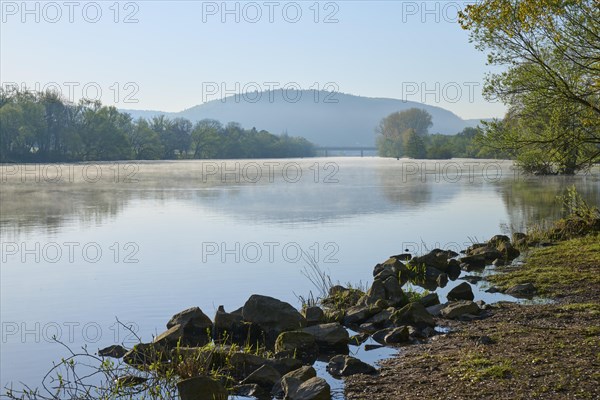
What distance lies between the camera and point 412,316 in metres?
14.4

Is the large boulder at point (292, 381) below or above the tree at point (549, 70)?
below

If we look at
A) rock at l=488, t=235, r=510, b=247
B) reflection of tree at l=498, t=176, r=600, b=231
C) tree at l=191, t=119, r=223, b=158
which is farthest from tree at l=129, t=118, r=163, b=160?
rock at l=488, t=235, r=510, b=247

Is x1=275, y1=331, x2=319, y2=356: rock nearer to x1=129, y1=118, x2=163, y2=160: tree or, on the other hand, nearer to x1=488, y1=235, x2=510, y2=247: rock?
x1=488, y1=235, x2=510, y2=247: rock

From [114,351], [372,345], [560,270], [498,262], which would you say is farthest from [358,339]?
[498,262]

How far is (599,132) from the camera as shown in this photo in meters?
22.3

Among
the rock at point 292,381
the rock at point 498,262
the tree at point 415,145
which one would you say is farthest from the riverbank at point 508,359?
the tree at point 415,145

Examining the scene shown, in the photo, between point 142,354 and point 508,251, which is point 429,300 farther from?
point 508,251

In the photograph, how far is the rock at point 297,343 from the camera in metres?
12.7

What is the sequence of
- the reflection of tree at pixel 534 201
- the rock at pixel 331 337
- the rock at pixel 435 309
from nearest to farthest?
the rock at pixel 331 337 < the rock at pixel 435 309 < the reflection of tree at pixel 534 201

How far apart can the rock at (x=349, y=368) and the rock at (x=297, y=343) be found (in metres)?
1.10

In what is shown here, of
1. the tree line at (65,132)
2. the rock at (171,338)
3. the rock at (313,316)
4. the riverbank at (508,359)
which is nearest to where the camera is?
the riverbank at (508,359)

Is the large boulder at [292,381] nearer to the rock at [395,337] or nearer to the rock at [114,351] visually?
the rock at [395,337]

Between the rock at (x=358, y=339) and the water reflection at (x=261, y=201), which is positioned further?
the water reflection at (x=261, y=201)

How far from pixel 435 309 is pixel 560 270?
5253 millimetres
